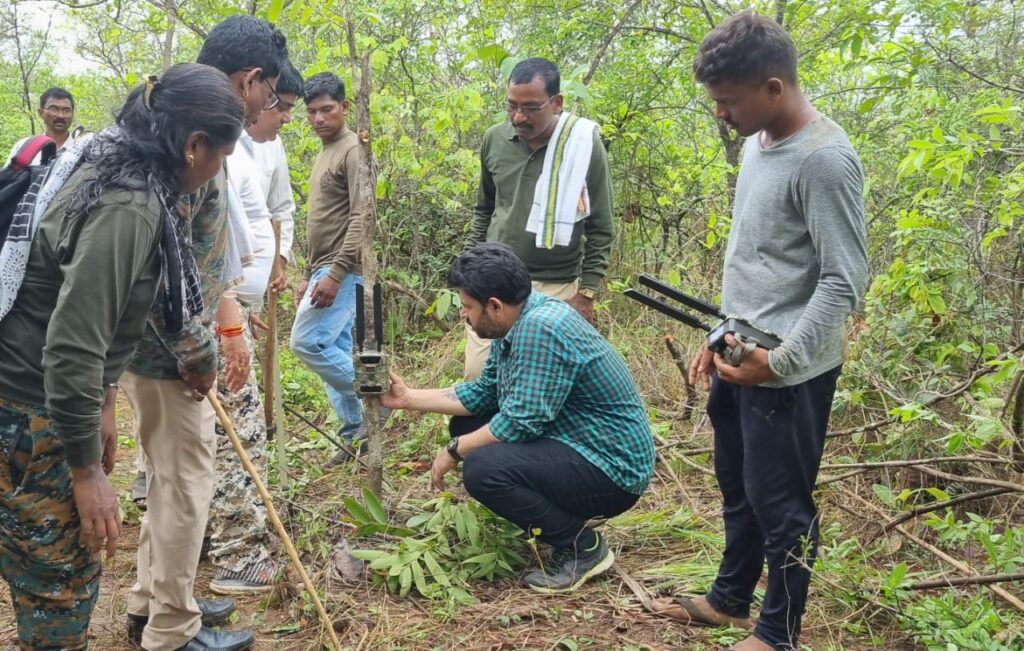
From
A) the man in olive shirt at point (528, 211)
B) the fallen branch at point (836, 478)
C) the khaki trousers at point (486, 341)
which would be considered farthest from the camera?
the khaki trousers at point (486, 341)

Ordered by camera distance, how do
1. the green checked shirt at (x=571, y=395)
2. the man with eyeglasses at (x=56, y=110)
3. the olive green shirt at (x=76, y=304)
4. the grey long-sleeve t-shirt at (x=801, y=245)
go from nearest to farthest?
the olive green shirt at (x=76, y=304), the grey long-sleeve t-shirt at (x=801, y=245), the green checked shirt at (x=571, y=395), the man with eyeglasses at (x=56, y=110)

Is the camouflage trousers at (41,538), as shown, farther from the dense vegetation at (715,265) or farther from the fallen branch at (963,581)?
the fallen branch at (963,581)

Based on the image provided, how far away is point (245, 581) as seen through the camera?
3.31m

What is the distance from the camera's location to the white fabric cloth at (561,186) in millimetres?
3930

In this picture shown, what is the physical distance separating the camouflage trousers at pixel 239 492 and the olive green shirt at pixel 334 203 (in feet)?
3.83

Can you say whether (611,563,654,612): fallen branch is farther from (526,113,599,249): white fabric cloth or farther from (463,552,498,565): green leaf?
(526,113,599,249): white fabric cloth

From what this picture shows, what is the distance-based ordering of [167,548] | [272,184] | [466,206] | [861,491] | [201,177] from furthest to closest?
[466,206] < [272,184] < [861,491] < [167,548] < [201,177]

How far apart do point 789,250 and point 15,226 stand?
6.51 feet

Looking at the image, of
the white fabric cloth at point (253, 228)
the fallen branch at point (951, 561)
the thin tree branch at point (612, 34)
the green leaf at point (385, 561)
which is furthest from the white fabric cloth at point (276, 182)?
the thin tree branch at point (612, 34)

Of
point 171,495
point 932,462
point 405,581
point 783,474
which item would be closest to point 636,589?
point 405,581

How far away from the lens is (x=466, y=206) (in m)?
6.98

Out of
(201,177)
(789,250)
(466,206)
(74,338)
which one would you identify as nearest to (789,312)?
(789,250)

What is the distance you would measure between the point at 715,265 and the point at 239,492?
3.82 metres

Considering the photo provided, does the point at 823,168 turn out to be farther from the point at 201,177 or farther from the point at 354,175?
the point at 354,175
